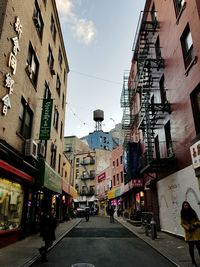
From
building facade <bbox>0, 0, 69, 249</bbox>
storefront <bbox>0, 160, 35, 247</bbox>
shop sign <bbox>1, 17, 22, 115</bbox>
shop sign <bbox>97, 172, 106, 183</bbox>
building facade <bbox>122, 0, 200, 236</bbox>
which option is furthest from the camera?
shop sign <bbox>97, 172, 106, 183</bbox>

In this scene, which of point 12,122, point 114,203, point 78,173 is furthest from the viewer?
point 78,173

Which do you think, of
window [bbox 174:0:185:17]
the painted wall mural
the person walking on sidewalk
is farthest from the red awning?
window [bbox 174:0:185:17]

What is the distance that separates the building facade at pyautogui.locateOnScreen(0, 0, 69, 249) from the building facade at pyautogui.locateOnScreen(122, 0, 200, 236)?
7.51m

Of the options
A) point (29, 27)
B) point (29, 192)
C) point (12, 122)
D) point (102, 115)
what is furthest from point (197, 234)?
point (102, 115)

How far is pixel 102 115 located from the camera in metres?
71.3

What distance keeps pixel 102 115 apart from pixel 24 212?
58.8 metres


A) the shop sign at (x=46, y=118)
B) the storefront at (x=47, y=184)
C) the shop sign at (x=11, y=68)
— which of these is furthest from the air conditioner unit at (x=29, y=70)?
the storefront at (x=47, y=184)

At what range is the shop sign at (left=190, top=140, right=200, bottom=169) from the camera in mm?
10296

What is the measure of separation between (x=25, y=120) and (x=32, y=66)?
12.8 feet

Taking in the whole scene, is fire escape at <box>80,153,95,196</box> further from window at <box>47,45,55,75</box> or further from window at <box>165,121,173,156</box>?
window at <box>165,121,173,156</box>

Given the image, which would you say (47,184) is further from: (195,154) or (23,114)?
(195,154)

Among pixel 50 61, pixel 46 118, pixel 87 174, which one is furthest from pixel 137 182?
pixel 87 174

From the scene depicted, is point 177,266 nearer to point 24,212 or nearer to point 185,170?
point 185,170

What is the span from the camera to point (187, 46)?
1300 cm
